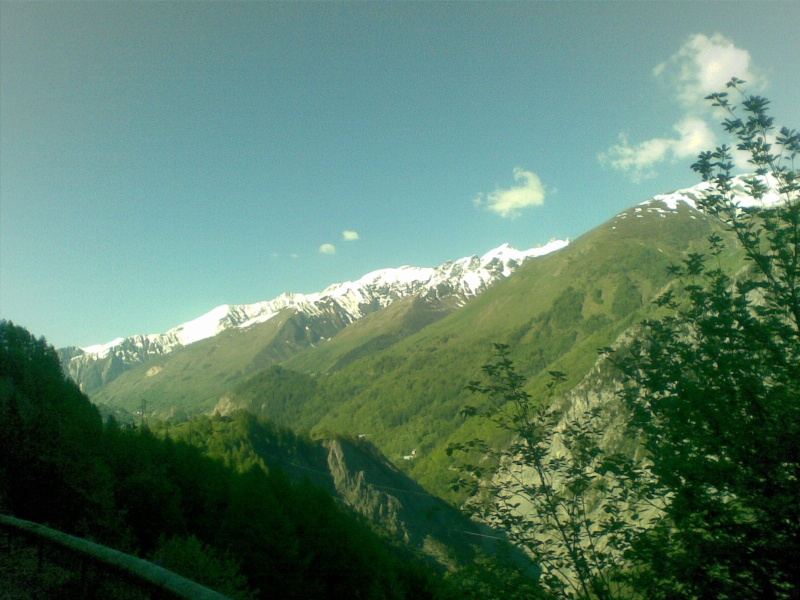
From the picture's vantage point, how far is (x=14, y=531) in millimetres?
9664

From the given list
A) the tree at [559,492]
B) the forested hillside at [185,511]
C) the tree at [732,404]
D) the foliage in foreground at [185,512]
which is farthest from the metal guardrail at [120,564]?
the foliage in foreground at [185,512]

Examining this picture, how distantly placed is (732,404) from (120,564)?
33.8 ft

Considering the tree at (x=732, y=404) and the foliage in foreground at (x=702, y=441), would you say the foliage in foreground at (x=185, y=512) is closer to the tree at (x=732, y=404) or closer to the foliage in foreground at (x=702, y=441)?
the foliage in foreground at (x=702, y=441)

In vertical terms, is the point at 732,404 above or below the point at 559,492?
above

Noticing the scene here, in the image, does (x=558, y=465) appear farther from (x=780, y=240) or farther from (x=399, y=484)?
(x=399, y=484)

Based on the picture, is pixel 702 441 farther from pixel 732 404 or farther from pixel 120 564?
pixel 120 564

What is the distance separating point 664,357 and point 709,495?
7.51ft

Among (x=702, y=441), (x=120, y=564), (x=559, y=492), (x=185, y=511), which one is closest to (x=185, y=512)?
(x=185, y=511)

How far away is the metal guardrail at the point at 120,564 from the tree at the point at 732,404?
684 centimetres

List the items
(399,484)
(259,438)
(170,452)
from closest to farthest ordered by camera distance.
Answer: (170,452) → (259,438) → (399,484)

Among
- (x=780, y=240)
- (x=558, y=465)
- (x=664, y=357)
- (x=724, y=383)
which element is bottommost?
(x=558, y=465)

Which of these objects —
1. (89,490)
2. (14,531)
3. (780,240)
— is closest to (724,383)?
(780,240)

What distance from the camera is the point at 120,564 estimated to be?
7.61 m

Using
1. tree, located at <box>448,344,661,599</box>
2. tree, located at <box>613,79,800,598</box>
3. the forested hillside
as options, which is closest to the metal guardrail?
tree, located at <box>448,344,661,599</box>
